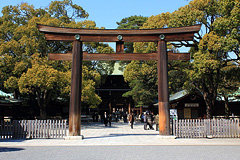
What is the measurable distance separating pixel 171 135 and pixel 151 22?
42.6 feet

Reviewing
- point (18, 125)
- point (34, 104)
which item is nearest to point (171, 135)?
point (18, 125)

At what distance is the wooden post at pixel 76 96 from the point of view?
42.3 feet

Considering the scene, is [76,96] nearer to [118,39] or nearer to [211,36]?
[118,39]

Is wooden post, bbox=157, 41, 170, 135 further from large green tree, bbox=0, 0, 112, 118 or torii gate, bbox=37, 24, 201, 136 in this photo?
large green tree, bbox=0, 0, 112, 118

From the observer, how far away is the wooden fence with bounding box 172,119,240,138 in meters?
13.1

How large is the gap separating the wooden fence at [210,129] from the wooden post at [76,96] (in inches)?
226

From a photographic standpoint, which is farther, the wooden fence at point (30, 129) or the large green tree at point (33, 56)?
the large green tree at point (33, 56)

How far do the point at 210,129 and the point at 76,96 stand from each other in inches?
323

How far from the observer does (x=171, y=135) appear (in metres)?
13.0

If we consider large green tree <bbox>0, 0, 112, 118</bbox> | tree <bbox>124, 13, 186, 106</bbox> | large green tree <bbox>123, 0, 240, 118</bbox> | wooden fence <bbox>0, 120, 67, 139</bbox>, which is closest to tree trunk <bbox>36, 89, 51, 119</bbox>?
large green tree <bbox>0, 0, 112, 118</bbox>

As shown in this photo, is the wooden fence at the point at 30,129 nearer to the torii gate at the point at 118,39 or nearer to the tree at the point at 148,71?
the torii gate at the point at 118,39

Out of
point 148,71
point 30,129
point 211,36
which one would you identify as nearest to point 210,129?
point 211,36

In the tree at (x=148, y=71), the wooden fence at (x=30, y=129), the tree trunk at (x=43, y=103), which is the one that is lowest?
the wooden fence at (x=30, y=129)

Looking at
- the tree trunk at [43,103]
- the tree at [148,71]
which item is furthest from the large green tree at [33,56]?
the tree at [148,71]
